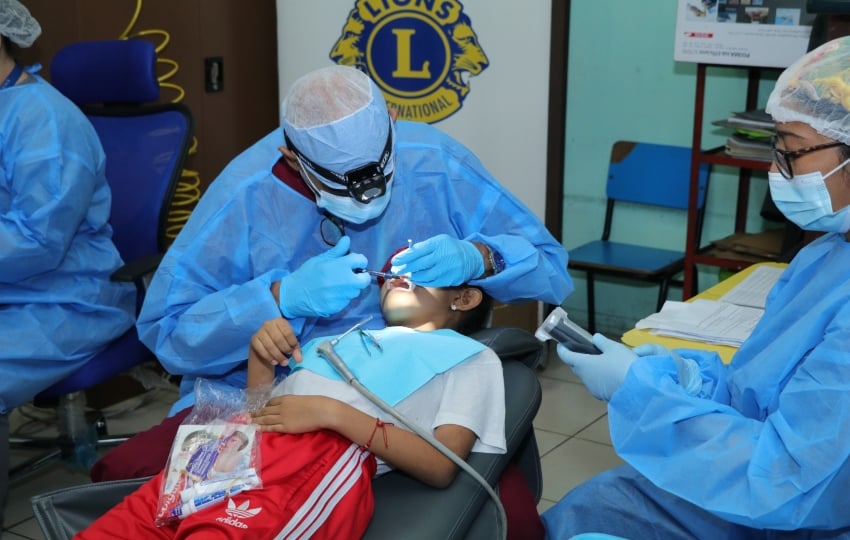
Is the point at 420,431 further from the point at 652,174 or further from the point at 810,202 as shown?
the point at 652,174

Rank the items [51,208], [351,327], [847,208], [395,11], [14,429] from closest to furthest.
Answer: [847,208], [351,327], [51,208], [14,429], [395,11]

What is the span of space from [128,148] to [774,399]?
1.97m

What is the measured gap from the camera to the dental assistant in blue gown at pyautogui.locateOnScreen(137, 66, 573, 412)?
6.19 ft

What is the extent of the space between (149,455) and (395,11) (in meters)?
2.56

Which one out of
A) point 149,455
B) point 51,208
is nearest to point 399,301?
point 149,455

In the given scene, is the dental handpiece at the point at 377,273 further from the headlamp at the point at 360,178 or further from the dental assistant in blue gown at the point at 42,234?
the dental assistant in blue gown at the point at 42,234

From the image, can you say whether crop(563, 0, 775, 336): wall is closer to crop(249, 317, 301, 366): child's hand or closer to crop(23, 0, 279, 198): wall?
crop(23, 0, 279, 198): wall

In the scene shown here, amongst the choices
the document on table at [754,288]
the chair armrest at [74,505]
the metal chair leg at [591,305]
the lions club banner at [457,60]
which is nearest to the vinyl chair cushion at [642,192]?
the metal chair leg at [591,305]

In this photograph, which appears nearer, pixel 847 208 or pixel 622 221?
pixel 847 208

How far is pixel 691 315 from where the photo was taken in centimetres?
194

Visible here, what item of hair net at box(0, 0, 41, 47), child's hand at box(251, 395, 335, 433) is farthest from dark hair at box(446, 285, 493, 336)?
hair net at box(0, 0, 41, 47)

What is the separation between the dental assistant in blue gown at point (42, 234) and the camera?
8.11 ft

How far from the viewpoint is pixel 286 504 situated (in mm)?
1597

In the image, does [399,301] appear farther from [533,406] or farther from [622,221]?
[622,221]
